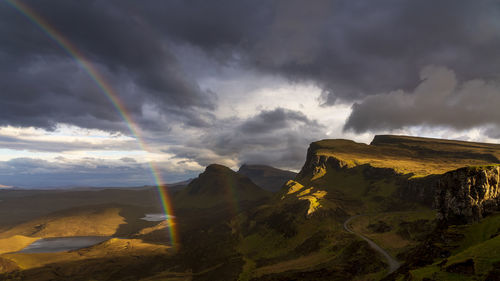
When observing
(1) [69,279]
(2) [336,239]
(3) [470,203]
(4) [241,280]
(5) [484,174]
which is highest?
(5) [484,174]

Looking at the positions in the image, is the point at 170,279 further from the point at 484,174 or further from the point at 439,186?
the point at 484,174

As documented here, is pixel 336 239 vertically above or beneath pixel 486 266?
beneath

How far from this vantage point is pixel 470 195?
364ft

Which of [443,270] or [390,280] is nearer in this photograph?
[443,270]

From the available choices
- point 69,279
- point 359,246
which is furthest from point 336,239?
point 69,279

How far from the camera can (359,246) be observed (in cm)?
Answer: 14638

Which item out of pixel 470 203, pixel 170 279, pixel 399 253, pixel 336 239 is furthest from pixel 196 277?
pixel 470 203

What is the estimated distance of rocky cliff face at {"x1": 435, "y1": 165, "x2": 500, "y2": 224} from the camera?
108188 mm

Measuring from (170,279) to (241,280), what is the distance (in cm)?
5514

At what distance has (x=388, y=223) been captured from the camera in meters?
185

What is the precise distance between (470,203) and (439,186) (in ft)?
57.3

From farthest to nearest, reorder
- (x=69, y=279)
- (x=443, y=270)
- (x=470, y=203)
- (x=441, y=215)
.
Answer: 1. (x=69, y=279)
2. (x=441, y=215)
3. (x=470, y=203)
4. (x=443, y=270)

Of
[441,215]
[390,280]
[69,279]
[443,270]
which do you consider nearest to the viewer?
[443,270]

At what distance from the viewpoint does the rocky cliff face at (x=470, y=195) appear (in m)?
108
